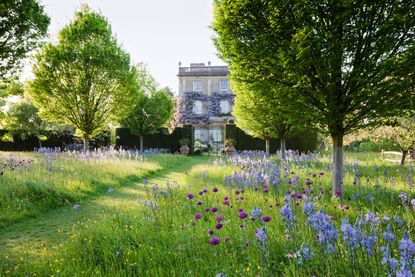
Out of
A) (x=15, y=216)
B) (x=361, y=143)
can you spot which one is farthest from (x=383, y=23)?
(x=361, y=143)

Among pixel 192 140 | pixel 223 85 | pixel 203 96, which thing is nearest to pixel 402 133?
pixel 192 140

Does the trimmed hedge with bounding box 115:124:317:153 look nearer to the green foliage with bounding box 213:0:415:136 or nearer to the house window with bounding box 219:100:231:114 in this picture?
the house window with bounding box 219:100:231:114

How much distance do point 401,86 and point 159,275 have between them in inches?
225

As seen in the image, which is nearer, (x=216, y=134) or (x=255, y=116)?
(x=255, y=116)

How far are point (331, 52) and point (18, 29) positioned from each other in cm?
1032

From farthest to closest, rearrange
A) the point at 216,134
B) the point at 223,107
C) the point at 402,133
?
1. the point at 223,107
2. the point at 216,134
3. the point at 402,133

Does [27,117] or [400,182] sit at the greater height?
[27,117]

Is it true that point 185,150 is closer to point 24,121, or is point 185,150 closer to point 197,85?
point 24,121

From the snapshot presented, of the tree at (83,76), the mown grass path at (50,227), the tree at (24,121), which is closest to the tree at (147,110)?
the tree at (24,121)

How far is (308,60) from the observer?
249 inches

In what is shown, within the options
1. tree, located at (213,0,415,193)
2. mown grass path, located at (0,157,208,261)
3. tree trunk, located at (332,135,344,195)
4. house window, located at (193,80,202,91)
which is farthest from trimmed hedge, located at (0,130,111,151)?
tree trunk, located at (332,135,344,195)

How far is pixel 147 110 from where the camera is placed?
24.8 meters

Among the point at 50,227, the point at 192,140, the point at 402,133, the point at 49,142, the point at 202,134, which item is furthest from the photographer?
the point at 202,134

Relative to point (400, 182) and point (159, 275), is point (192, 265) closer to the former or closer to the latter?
point (159, 275)
